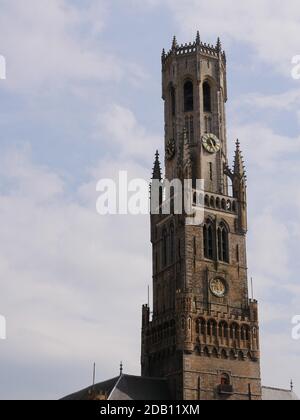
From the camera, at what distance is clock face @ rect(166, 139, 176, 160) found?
4161 inches

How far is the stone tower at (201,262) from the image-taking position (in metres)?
91.1

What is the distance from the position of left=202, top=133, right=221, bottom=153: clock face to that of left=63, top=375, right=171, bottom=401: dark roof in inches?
1210

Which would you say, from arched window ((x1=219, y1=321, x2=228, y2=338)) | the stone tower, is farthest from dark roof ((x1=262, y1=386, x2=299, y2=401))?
arched window ((x1=219, y1=321, x2=228, y2=338))

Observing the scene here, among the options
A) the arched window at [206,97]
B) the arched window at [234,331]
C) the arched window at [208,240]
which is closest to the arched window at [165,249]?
the arched window at [208,240]

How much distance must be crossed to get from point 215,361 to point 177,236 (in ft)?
52.4

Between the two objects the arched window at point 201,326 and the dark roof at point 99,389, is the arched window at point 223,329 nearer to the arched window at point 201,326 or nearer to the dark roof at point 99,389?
the arched window at point 201,326

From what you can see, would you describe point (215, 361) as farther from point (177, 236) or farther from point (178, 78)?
point (178, 78)

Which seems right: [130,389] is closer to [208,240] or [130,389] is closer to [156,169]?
A: [208,240]

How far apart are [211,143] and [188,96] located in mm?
8022

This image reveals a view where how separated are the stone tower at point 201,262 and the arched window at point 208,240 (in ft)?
0.41

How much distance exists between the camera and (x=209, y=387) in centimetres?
8962
